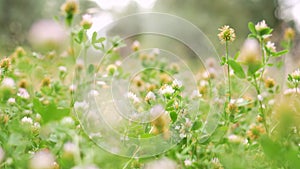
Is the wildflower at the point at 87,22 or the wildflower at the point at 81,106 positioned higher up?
the wildflower at the point at 87,22

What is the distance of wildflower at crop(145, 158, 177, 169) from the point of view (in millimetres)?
661

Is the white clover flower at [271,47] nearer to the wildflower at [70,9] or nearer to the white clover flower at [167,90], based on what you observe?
the white clover flower at [167,90]

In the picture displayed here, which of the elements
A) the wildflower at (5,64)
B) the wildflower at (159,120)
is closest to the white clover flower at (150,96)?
the wildflower at (159,120)

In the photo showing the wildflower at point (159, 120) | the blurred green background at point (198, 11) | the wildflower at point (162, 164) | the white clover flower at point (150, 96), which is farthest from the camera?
the blurred green background at point (198, 11)

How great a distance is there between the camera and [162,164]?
667mm

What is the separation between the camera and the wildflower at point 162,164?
26.0 inches

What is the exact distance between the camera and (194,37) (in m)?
0.99

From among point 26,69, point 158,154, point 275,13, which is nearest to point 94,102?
point 158,154

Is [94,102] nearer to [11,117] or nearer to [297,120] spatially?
[11,117]

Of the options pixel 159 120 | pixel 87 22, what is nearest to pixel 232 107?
pixel 159 120

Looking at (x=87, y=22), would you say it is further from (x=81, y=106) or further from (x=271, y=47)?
(x=271, y=47)

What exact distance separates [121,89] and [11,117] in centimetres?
51

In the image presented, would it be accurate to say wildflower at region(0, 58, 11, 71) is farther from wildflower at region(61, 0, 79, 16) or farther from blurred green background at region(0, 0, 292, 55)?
blurred green background at region(0, 0, 292, 55)

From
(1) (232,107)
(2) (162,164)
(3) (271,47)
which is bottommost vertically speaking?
(2) (162,164)
